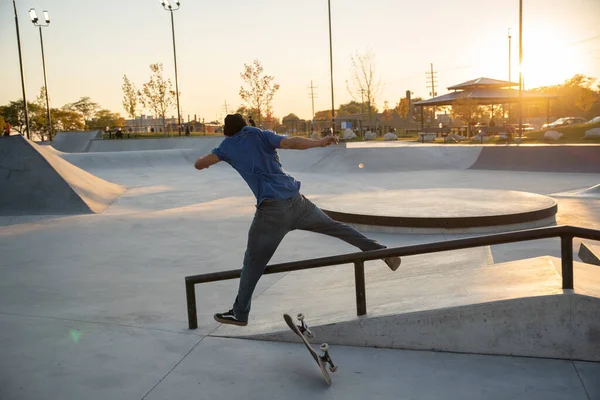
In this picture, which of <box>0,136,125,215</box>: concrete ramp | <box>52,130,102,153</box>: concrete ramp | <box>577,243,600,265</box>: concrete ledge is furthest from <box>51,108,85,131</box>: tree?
<box>577,243,600,265</box>: concrete ledge

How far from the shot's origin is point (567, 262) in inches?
137

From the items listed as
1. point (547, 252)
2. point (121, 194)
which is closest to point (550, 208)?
point (547, 252)

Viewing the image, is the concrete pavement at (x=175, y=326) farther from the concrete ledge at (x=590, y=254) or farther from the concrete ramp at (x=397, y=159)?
the concrete ramp at (x=397, y=159)

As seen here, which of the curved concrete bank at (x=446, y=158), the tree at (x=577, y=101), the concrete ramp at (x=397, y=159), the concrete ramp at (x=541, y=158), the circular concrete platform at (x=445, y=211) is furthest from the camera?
the tree at (x=577, y=101)

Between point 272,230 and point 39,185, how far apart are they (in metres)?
10.8

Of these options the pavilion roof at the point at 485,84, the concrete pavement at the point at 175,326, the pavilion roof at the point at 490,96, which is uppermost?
the pavilion roof at the point at 485,84

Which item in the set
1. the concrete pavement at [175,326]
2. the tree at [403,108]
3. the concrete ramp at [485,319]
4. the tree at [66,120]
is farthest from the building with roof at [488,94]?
the tree at [66,120]

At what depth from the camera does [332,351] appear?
3.79 meters

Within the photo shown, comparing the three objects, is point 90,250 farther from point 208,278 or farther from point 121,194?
point 121,194

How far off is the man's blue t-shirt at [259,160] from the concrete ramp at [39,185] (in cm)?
923

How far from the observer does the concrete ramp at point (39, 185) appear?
12.2m

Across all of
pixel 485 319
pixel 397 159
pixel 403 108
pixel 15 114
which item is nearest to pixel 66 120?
pixel 15 114

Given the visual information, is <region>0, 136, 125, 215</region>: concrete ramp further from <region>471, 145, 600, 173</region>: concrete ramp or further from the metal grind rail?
<region>471, 145, 600, 173</region>: concrete ramp

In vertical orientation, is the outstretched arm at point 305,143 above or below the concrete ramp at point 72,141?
below
